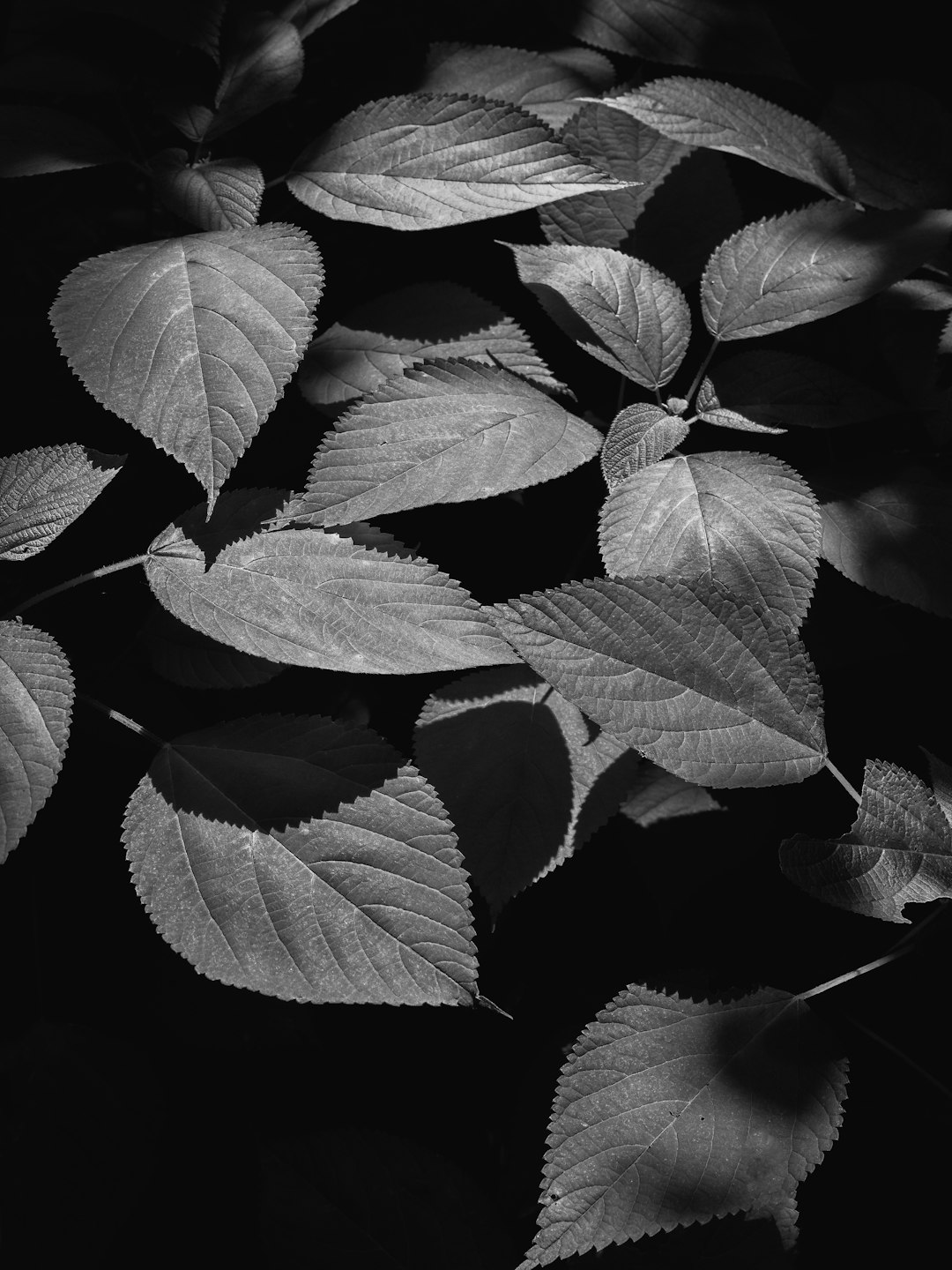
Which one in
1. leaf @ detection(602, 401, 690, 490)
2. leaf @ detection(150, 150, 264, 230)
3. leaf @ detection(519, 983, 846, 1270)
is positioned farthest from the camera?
leaf @ detection(150, 150, 264, 230)

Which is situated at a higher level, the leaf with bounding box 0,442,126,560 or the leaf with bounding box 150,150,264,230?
the leaf with bounding box 150,150,264,230

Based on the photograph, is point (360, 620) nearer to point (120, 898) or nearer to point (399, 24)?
point (120, 898)

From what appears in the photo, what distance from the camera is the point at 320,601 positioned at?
1.10m

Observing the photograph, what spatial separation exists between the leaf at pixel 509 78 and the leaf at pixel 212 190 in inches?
16.7

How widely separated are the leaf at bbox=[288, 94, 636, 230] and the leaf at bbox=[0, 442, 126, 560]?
18.8 inches

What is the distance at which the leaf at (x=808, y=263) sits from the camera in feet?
4.26

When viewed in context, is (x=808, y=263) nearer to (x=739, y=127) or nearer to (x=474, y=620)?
(x=739, y=127)

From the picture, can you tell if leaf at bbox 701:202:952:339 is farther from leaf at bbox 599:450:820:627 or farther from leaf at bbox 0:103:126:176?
leaf at bbox 0:103:126:176

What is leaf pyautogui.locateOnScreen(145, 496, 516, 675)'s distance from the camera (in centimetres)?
105

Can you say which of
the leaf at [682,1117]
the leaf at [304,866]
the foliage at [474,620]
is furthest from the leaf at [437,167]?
the leaf at [682,1117]

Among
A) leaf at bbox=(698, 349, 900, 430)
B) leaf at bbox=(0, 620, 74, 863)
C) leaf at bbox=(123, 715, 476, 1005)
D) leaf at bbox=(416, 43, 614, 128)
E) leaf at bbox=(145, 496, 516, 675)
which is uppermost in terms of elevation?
leaf at bbox=(416, 43, 614, 128)

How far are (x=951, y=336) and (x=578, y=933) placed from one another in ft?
3.30

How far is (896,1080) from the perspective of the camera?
1.33 metres

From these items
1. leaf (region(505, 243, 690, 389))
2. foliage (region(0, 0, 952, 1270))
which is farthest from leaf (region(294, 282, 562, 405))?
leaf (region(505, 243, 690, 389))
